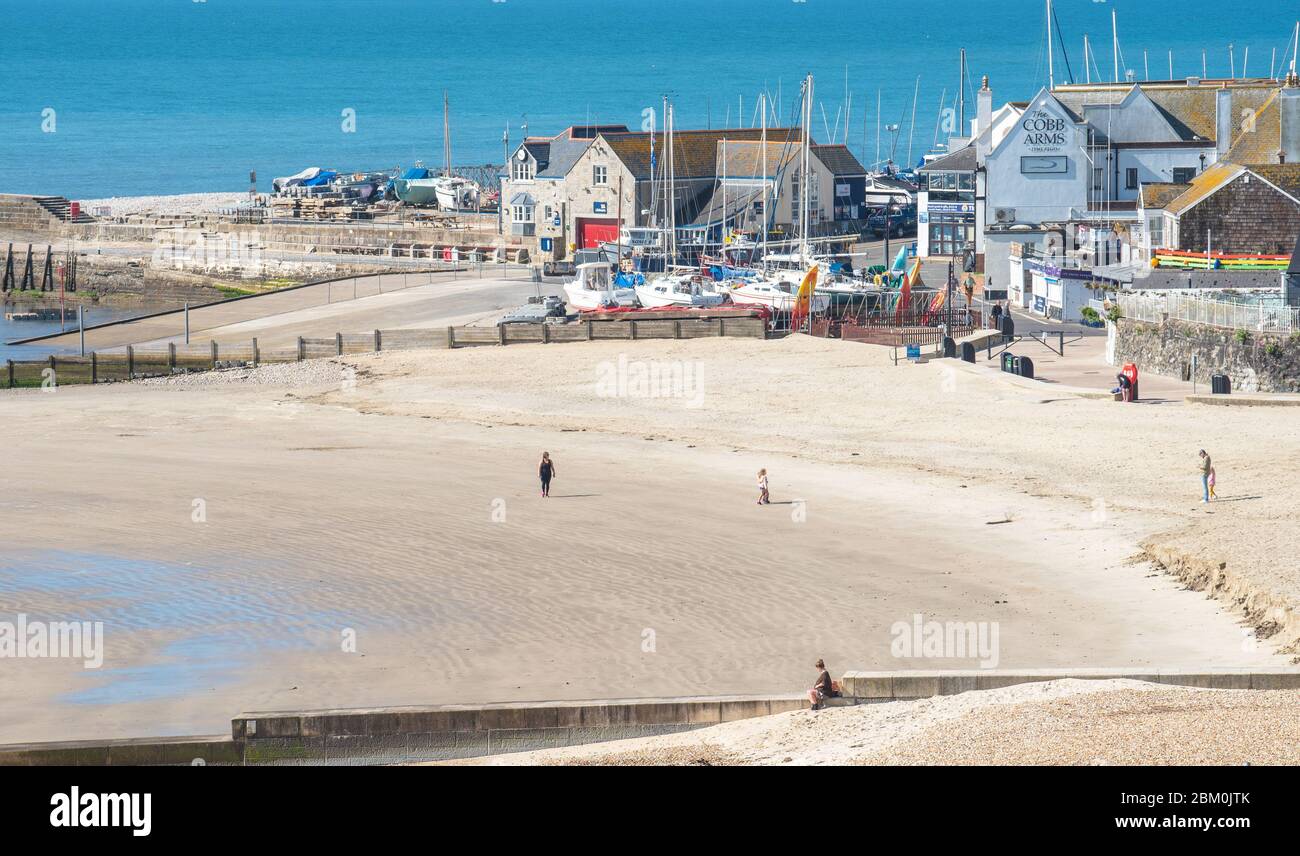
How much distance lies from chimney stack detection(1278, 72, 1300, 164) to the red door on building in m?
31.6

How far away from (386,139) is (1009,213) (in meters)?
134

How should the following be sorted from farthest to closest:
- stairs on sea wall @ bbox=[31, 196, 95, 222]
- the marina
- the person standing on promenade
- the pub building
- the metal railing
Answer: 1. stairs on sea wall @ bbox=[31, 196, 95, 222]
2. the pub building
3. the metal railing
4. the person standing on promenade
5. the marina

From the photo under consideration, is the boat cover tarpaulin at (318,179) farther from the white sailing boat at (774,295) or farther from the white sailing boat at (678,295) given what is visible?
the white sailing boat at (774,295)

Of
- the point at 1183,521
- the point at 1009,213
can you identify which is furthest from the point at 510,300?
the point at 1183,521

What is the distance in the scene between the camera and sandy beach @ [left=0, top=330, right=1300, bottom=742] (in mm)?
23625

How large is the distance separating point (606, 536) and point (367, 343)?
2590 cm

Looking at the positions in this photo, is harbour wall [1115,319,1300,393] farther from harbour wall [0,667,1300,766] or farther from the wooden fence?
harbour wall [0,667,1300,766]

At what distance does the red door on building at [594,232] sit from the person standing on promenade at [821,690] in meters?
60.1

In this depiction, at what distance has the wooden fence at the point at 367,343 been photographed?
52625 mm

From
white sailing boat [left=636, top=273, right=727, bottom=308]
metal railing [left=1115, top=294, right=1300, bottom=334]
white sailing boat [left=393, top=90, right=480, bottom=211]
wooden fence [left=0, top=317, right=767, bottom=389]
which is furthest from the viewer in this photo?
white sailing boat [left=393, top=90, right=480, bottom=211]

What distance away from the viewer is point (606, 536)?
31156 millimetres

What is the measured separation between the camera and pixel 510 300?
215 feet

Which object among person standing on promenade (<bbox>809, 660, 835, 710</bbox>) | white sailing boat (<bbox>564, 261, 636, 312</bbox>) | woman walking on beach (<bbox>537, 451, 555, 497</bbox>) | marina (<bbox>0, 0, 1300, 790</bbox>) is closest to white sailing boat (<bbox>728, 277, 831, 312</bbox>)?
marina (<bbox>0, 0, 1300, 790</bbox>)
